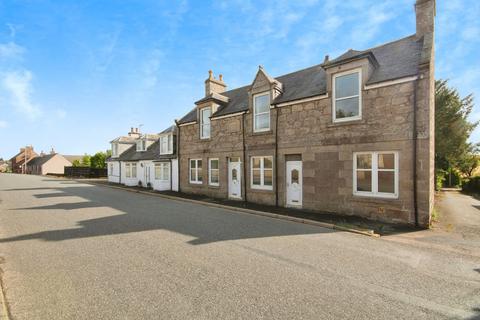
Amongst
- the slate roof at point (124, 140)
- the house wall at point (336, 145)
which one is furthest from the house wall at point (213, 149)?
the slate roof at point (124, 140)

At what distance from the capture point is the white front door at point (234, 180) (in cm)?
1430

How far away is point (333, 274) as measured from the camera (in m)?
4.68

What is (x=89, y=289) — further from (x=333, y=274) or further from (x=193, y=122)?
(x=193, y=122)

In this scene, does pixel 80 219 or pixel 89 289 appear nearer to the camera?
pixel 89 289

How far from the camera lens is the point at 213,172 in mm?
16062

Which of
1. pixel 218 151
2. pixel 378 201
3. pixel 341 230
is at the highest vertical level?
pixel 218 151

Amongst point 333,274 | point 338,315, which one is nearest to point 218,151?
point 333,274

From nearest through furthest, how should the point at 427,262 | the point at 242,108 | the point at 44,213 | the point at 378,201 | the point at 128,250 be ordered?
the point at 427,262 → the point at 128,250 → the point at 378,201 → the point at 44,213 → the point at 242,108

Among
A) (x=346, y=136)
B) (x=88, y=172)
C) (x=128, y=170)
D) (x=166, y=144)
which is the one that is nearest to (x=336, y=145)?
(x=346, y=136)

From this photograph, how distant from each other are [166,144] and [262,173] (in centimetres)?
1181

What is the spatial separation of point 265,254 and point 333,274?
5.30ft

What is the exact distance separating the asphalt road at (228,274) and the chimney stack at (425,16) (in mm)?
9102

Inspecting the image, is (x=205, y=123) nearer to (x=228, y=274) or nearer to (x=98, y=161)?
(x=228, y=274)

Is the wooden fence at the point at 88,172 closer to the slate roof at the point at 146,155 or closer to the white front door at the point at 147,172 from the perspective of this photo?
the slate roof at the point at 146,155
